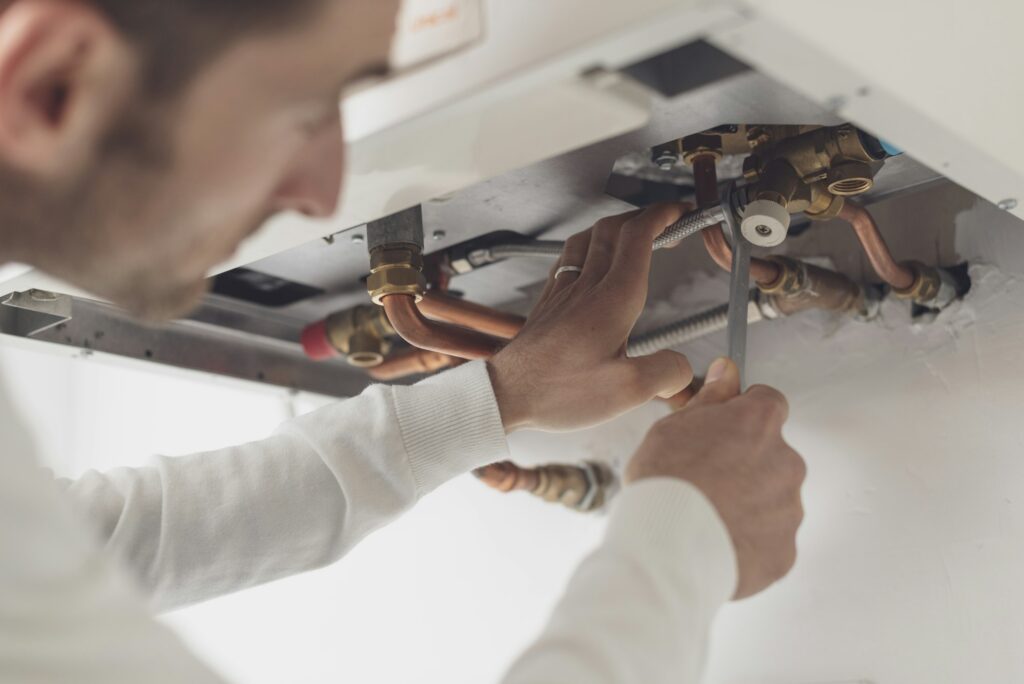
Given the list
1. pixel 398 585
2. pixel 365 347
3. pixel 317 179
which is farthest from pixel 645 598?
pixel 398 585

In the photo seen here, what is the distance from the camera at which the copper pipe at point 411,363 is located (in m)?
0.89

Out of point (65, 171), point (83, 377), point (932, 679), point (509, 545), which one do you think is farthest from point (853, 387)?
point (83, 377)

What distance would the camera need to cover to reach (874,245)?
2.27 ft

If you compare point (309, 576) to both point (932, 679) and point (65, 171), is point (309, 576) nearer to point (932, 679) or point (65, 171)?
point (932, 679)

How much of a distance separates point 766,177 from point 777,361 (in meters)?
0.27

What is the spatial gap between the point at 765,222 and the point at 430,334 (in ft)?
0.73

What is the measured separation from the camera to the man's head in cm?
37

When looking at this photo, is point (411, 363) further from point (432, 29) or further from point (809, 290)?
point (432, 29)

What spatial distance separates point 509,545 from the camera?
3.28ft

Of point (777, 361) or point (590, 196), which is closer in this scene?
point (590, 196)

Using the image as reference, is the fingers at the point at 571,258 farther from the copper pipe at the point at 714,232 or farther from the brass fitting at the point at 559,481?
the brass fitting at the point at 559,481

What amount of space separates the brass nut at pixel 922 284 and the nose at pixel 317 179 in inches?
17.5

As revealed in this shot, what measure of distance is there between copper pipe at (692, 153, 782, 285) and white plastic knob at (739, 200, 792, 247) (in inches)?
1.4

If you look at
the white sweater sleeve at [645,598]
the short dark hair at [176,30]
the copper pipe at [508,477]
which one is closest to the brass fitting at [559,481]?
the copper pipe at [508,477]
